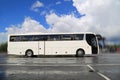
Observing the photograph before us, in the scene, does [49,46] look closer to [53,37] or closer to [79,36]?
[53,37]

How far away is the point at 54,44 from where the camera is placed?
116 ft

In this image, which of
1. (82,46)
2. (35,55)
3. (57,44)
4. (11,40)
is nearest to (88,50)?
(82,46)

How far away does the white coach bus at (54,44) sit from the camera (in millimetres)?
34750

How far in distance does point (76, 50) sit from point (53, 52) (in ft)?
8.59

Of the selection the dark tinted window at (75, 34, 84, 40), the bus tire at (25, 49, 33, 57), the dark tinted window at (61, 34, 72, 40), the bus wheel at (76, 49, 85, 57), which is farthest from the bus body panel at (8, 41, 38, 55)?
the bus wheel at (76, 49, 85, 57)

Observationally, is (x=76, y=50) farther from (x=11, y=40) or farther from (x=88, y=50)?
(x=11, y=40)

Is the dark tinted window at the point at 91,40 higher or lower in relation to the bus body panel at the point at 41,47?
higher

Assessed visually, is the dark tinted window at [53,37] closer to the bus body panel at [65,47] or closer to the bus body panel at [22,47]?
the bus body panel at [65,47]

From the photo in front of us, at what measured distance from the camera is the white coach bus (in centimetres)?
3475

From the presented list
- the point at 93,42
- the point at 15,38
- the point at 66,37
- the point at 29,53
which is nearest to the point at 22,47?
the point at 29,53

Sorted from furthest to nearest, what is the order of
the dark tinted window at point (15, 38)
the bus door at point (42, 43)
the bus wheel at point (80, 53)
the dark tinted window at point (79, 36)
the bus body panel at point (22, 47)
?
the dark tinted window at point (15, 38), the bus body panel at point (22, 47), the bus door at point (42, 43), the dark tinted window at point (79, 36), the bus wheel at point (80, 53)

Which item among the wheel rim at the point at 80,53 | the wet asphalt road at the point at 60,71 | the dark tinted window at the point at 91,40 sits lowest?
the wet asphalt road at the point at 60,71

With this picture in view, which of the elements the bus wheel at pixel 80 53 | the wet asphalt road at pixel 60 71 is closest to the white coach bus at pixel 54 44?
the bus wheel at pixel 80 53

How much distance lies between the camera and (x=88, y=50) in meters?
34.6
